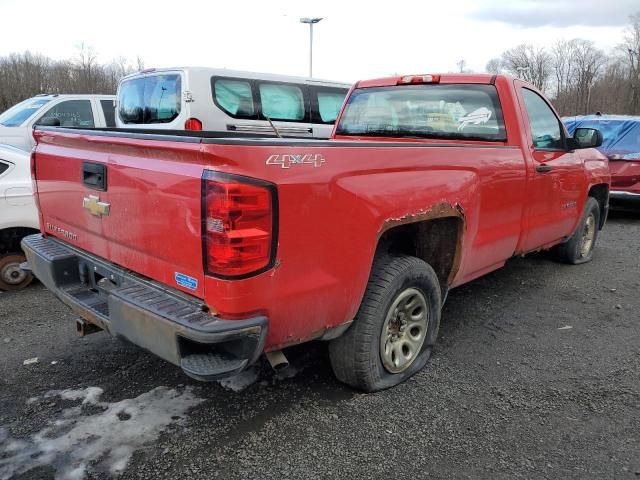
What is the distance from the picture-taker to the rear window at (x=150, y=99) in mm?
8031

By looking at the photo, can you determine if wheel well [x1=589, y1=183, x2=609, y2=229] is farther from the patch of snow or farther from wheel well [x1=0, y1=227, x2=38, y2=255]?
wheel well [x1=0, y1=227, x2=38, y2=255]

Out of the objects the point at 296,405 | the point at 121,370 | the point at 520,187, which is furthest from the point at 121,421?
the point at 520,187

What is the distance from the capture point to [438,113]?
14.5 feet

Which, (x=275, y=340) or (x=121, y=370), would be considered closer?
(x=275, y=340)

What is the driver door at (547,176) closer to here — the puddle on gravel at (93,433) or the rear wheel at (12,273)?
the puddle on gravel at (93,433)

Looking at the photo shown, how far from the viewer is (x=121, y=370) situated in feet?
11.6

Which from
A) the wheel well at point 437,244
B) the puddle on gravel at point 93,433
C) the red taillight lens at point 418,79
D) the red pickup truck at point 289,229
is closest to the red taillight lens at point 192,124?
the red taillight lens at point 418,79

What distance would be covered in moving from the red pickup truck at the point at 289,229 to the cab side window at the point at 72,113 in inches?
265

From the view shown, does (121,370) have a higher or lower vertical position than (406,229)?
lower

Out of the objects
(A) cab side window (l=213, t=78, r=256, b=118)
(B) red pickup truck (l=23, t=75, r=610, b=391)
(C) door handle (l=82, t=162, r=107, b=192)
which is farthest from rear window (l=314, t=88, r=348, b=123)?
(C) door handle (l=82, t=162, r=107, b=192)

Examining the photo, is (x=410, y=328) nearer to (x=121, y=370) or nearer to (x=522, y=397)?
(x=522, y=397)

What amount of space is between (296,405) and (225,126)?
597 centimetres

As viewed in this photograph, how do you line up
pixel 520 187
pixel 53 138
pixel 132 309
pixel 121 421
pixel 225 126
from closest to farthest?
pixel 132 309 < pixel 121 421 < pixel 53 138 < pixel 520 187 < pixel 225 126

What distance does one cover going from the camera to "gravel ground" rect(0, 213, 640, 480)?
8.63ft
